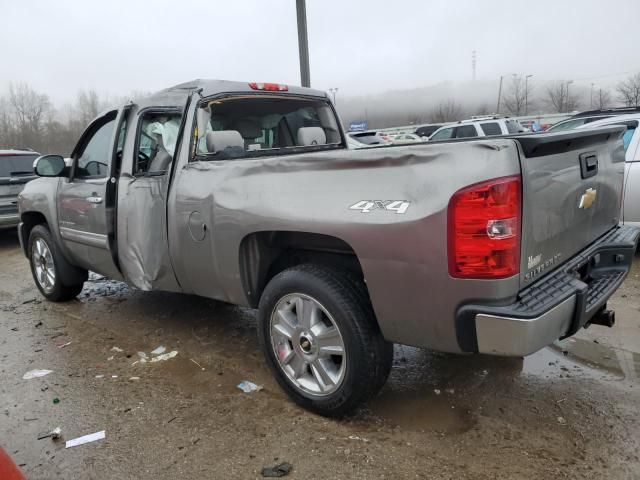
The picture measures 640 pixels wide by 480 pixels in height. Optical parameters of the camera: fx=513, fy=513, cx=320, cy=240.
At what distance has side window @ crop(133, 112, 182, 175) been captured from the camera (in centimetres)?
378

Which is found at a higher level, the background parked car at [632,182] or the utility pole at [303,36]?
the utility pole at [303,36]

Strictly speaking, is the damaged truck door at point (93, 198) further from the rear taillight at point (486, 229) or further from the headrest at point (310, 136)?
the rear taillight at point (486, 229)

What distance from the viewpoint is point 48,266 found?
213 inches

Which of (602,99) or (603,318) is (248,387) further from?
(602,99)

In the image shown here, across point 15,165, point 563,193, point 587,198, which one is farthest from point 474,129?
point 563,193

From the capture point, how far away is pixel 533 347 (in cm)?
221

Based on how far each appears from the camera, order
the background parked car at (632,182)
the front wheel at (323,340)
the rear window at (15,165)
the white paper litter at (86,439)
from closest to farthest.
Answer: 1. the front wheel at (323,340)
2. the white paper litter at (86,439)
3. the background parked car at (632,182)
4. the rear window at (15,165)

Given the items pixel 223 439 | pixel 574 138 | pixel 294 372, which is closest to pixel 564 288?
pixel 574 138

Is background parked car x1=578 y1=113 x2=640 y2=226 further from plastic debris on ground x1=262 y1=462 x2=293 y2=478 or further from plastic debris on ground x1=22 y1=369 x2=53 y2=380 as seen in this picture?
plastic debris on ground x1=22 y1=369 x2=53 y2=380

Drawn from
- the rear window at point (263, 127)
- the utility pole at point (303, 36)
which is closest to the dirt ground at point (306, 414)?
the rear window at point (263, 127)

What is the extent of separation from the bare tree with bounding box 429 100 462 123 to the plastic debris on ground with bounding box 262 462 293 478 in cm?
8853

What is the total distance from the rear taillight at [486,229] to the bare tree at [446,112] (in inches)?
3479

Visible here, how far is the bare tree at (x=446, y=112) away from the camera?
8762 centimetres

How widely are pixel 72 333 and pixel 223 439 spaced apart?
2.44m
